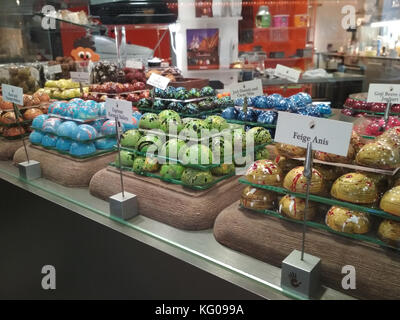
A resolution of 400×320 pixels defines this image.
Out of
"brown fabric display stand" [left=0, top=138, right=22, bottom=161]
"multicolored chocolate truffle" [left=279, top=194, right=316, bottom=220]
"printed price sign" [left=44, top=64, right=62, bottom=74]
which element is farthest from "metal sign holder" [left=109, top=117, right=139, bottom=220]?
"printed price sign" [left=44, top=64, right=62, bottom=74]

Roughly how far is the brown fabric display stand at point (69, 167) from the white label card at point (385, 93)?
4.93ft

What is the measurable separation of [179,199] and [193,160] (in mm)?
164

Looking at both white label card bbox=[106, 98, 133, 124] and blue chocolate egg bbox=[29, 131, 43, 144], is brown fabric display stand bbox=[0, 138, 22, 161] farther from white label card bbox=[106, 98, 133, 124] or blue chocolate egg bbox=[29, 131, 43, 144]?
white label card bbox=[106, 98, 133, 124]

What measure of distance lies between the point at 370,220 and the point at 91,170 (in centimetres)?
136

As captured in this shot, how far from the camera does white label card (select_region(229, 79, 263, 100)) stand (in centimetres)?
196

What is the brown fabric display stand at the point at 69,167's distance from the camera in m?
1.88

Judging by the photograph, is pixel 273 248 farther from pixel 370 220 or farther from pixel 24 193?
pixel 24 193

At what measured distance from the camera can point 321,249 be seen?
1.08 meters

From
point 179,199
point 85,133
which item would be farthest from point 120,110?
point 85,133

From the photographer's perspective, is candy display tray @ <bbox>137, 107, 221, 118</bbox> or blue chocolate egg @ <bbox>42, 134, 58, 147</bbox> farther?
candy display tray @ <bbox>137, 107, 221, 118</bbox>

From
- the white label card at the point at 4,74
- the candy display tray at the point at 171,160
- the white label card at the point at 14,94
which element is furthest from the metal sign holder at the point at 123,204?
the white label card at the point at 4,74

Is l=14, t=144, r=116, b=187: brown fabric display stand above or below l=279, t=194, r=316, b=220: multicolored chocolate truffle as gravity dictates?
below

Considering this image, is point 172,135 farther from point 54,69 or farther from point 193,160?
point 54,69

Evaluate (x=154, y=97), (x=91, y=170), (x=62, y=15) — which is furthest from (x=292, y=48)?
(x=91, y=170)
